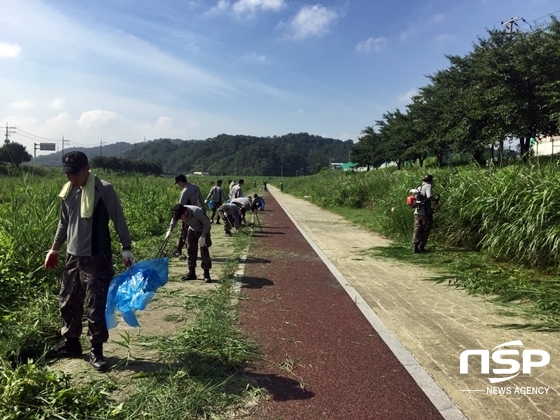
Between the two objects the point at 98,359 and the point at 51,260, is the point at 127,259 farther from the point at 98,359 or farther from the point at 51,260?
the point at 98,359

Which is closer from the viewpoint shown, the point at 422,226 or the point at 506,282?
the point at 506,282

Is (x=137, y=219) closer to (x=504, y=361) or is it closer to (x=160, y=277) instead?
(x=160, y=277)

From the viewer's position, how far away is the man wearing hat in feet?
13.3

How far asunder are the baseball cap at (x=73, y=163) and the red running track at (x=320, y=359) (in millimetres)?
2495

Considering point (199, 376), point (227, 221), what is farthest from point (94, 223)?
point (227, 221)

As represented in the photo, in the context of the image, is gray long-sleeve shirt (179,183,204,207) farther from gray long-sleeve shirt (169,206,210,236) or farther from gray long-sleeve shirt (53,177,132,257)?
gray long-sleeve shirt (53,177,132,257)

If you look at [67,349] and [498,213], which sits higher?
[498,213]

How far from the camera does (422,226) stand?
34.7ft

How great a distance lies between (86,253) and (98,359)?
99 centimetres

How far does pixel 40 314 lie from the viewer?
502cm

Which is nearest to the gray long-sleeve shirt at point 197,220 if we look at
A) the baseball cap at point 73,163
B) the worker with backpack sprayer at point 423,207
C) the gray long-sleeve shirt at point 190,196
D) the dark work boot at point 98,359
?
the gray long-sleeve shirt at point 190,196

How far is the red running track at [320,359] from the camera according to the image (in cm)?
347

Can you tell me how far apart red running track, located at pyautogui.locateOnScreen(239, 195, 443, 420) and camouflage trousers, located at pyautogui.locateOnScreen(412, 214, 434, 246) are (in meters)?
3.84

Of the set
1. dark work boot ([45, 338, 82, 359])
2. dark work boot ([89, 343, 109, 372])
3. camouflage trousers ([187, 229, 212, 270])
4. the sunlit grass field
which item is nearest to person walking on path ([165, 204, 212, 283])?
camouflage trousers ([187, 229, 212, 270])
